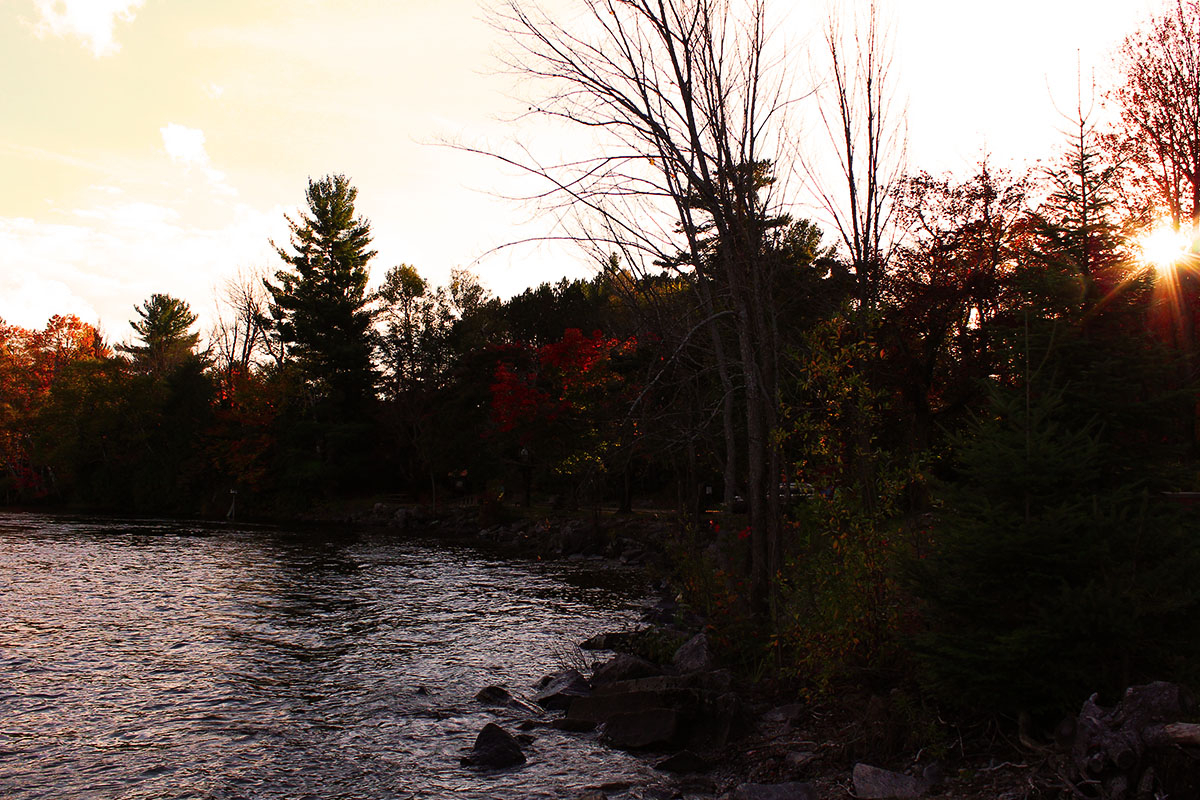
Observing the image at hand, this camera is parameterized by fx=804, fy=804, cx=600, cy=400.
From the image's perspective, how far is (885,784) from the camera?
656 centimetres

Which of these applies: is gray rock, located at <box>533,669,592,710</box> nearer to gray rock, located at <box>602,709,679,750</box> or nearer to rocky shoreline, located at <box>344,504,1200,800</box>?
rocky shoreline, located at <box>344,504,1200,800</box>

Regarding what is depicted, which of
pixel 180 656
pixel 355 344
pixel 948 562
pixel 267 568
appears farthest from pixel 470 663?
pixel 355 344

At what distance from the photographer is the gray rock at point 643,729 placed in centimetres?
866

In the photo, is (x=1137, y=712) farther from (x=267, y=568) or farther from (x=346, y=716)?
(x=267, y=568)

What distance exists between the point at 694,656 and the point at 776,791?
3.62 meters

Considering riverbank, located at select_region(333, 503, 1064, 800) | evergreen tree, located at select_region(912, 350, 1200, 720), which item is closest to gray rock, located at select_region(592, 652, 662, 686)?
riverbank, located at select_region(333, 503, 1064, 800)

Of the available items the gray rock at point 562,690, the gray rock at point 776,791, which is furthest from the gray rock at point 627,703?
the gray rock at point 776,791

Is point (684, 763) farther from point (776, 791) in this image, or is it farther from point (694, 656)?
point (694, 656)

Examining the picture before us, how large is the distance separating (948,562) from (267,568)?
832 inches

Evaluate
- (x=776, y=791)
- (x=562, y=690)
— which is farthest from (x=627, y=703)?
(x=776, y=791)

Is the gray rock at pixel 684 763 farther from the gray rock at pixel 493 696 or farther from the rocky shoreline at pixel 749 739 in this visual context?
the gray rock at pixel 493 696

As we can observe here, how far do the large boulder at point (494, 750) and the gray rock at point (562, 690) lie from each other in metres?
1.47

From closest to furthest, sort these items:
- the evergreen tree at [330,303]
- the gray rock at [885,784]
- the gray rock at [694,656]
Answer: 1. the gray rock at [885,784]
2. the gray rock at [694,656]
3. the evergreen tree at [330,303]

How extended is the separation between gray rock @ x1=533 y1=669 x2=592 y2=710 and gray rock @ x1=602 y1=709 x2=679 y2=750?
103 centimetres
